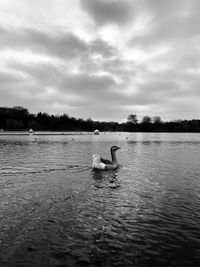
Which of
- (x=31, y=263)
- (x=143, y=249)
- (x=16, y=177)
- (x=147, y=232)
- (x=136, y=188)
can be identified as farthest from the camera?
(x=16, y=177)

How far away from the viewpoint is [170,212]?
1151 cm

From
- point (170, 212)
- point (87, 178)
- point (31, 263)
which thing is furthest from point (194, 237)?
point (87, 178)

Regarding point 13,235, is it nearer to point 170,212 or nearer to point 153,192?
point 170,212

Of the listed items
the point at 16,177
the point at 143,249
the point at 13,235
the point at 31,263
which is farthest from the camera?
the point at 16,177

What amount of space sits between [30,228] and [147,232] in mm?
4300

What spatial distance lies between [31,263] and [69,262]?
105cm

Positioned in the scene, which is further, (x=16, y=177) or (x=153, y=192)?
(x=16, y=177)

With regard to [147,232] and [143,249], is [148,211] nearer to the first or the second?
[147,232]

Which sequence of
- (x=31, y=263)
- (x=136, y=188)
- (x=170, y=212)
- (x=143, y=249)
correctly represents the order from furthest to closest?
(x=136, y=188) → (x=170, y=212) → (x=143, y=249) → (x=31, y=263)

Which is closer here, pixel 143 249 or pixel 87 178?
pixel 143 249

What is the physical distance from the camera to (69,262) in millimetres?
7254

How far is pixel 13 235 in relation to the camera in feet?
28.9

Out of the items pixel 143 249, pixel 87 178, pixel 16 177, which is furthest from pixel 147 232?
pixel 16 177

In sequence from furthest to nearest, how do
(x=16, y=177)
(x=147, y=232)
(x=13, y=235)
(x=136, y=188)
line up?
(x=16, y=177) → (x=136, y=188) → (x=147, y=232) → (x=13, y=235)
